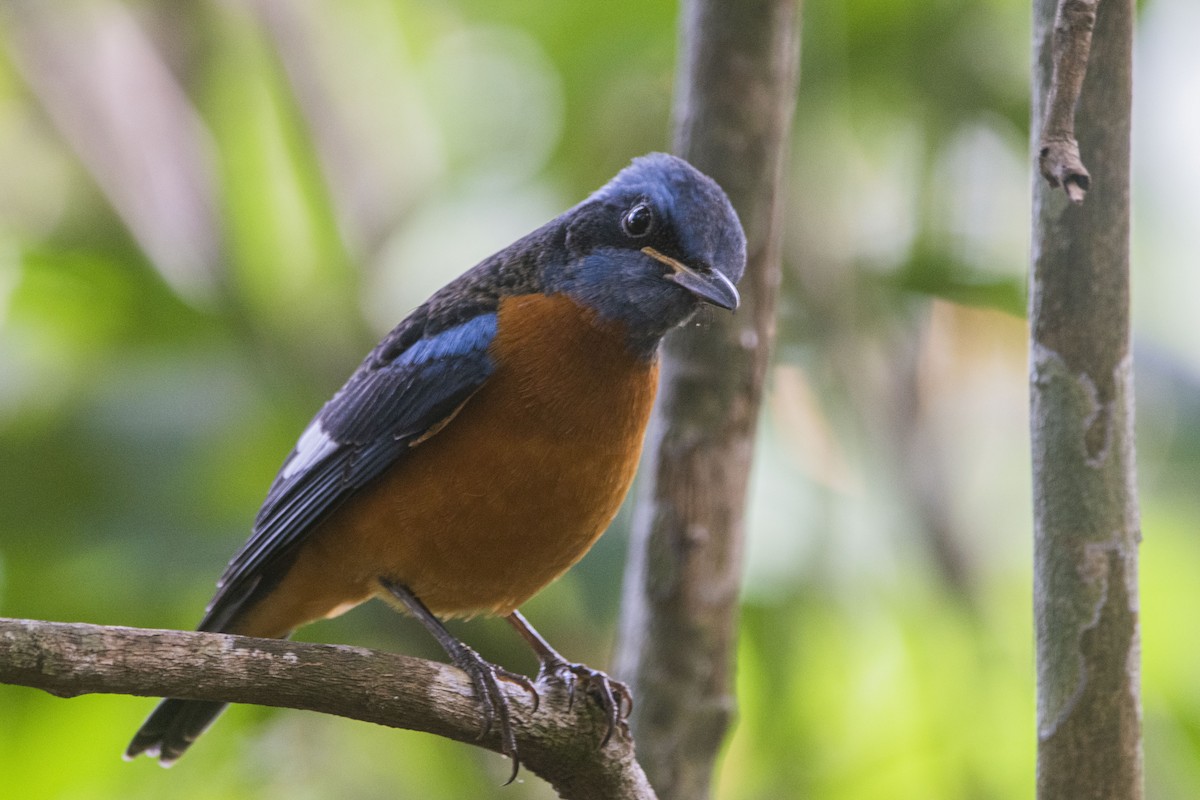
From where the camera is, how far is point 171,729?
4.26 meters

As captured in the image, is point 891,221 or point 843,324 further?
point 891,221

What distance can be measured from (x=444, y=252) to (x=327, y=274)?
60 centimetres

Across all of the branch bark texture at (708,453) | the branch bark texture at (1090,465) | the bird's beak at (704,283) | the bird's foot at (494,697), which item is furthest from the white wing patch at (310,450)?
the branch bark texture at (1090,465)

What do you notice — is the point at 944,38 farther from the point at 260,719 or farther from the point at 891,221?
the point at 260,719

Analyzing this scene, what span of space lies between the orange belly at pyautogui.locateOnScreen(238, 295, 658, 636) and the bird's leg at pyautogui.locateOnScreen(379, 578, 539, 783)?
0.17ft

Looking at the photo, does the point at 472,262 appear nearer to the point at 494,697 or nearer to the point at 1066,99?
the point at 494,697

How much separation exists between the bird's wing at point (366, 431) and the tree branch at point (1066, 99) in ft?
6.08

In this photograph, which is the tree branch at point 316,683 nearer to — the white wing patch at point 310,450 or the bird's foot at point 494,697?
the bird's foot at point 494,697

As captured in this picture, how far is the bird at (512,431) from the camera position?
3.71 metres

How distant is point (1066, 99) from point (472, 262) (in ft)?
13.3

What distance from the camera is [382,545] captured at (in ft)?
12.8

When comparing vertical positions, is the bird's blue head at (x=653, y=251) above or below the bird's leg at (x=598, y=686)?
above

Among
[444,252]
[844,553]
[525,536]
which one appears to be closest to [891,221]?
[844,553]

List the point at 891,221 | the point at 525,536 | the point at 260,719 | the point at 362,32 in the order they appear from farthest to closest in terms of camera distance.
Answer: the point at 362,32, the point at 891,221, the point at 260,719, the point at 525,536
